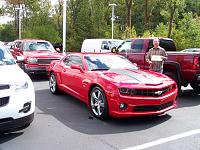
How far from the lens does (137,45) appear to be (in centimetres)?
1205

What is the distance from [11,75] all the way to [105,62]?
9.54 feet

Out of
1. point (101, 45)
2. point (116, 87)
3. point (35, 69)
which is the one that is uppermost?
point (101, 45)

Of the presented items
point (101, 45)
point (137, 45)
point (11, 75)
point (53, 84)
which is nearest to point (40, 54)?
point (53, 84)

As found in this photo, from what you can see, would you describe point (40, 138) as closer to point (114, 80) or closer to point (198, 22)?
point (114, 80)

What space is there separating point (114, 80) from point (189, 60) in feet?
10.9

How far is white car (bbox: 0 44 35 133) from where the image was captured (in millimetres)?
5488

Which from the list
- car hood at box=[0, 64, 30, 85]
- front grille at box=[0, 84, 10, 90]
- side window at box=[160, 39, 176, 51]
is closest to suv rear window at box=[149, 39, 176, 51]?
side window at box=[160, 39, 176, 51]

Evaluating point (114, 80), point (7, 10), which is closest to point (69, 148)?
point (114, 80)

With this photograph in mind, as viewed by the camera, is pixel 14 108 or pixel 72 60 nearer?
pixel 14 108

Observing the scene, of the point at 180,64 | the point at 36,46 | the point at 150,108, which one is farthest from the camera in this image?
the point at 36,46

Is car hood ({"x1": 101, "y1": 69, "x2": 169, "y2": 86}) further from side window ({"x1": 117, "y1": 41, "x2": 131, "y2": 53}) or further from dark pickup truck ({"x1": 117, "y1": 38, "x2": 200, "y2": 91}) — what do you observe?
side window ({"x1": 117, "y1": 41, "x2": 131, "y2": 53})

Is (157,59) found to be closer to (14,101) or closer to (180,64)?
(180,64)

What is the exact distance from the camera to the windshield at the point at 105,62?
26.8ft

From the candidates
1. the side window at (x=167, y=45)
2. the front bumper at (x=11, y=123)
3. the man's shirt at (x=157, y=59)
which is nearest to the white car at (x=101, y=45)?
the side window at (x=167, y=45)
